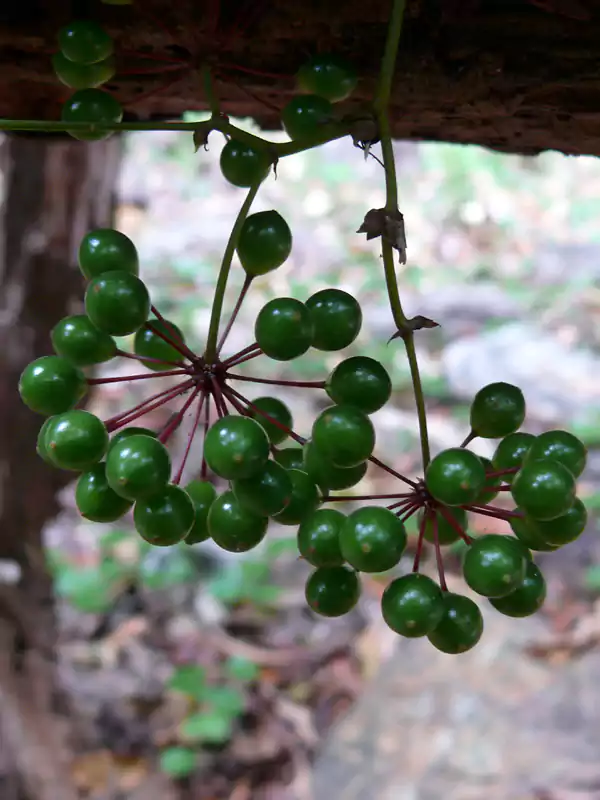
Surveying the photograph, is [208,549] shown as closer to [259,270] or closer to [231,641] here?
[231,641]

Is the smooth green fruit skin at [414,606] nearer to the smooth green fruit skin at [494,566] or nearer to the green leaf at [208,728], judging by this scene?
the smooth green fruit skin at [494,566]

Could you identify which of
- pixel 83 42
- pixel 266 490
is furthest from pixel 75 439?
pixel 83 42

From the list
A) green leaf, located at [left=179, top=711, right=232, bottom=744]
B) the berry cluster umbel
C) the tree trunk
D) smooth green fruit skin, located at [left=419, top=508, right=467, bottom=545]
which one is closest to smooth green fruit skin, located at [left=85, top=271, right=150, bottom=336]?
the berry cluster umbel

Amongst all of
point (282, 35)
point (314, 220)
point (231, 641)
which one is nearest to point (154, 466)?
point (282, 35)

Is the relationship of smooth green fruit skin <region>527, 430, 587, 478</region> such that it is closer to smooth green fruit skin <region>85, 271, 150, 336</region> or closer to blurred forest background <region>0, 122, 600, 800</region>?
smooth green fruit skin <region>85, 271, 150, 336</region>

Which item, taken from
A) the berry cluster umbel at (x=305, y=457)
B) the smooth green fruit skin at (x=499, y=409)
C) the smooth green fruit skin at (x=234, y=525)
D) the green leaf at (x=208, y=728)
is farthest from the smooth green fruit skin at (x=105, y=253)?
the green leaf at (x=208, y=728)

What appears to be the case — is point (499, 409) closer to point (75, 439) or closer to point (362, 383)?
point (362, 383)
